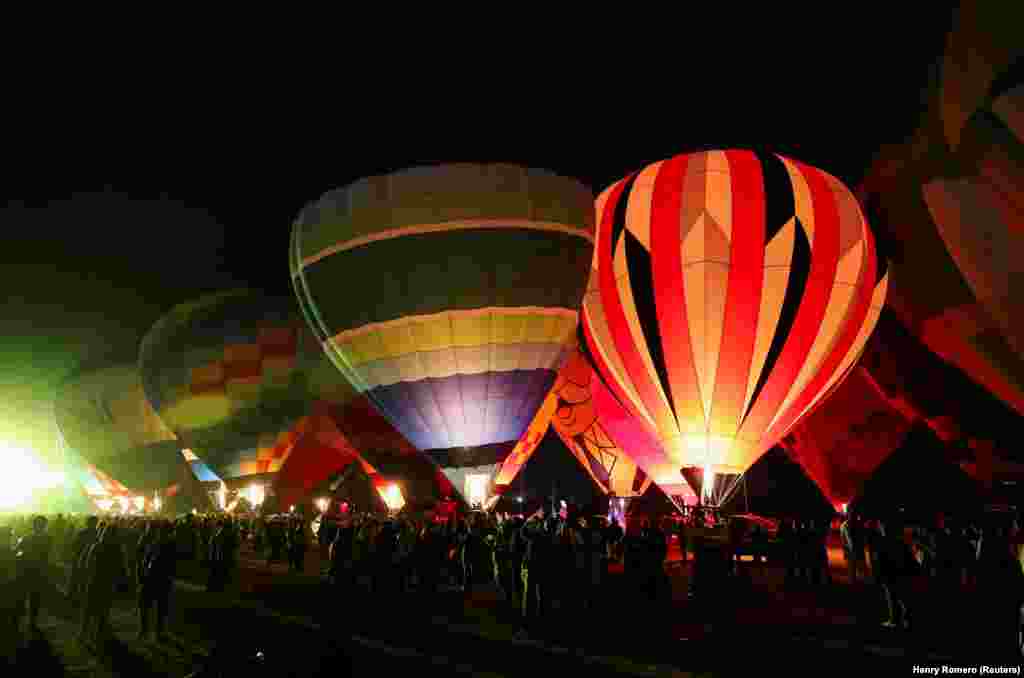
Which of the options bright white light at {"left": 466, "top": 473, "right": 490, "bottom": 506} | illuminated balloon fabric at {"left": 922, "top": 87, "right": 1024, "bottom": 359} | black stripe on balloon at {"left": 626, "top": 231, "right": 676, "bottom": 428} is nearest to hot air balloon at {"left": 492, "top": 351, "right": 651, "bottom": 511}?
black stripe on balloon at {"left": 626, "top": 231, "right": 676, "bottom": 428}

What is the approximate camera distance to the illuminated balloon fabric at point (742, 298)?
1512cm

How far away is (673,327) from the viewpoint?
15.6 metres

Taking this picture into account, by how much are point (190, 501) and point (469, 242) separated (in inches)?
1075

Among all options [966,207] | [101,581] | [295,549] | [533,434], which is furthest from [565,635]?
[533,434]

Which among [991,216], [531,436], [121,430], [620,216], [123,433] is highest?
[620,216]

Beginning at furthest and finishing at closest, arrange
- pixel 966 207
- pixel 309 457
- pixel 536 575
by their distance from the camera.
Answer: pixel 309 457
pixel 966 207
pixel 536 575

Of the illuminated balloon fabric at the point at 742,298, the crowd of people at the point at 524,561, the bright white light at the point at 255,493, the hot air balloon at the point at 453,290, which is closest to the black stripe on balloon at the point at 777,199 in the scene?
the illuminated balloon fabric at the point at 742,298

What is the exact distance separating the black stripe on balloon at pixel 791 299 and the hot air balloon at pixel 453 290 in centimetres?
440

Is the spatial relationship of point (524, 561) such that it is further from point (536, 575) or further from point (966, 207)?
point (966, 207)

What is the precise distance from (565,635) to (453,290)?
8427 mm

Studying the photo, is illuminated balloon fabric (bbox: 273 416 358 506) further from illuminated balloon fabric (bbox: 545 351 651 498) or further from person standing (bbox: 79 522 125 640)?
person standing (bbox: 79 522 125 640)

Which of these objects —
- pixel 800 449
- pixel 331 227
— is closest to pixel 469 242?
pixel 331 227

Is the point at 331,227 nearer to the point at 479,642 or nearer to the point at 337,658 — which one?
the point at 479,642

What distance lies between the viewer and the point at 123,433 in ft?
110
